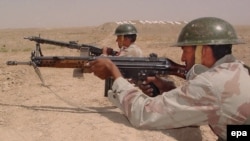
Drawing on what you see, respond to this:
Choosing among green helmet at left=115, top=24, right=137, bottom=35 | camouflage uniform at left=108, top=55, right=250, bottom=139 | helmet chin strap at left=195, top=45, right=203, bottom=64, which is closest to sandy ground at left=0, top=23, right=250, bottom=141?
→ green helmet at left=115, top=24, right=137, bottom=35

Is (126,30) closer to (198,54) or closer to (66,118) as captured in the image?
(66,118)

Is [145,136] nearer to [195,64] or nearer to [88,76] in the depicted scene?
[195,64]

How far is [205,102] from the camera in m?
3.01

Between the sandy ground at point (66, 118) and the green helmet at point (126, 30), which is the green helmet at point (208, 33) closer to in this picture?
the sandy ground at point (66, 118)

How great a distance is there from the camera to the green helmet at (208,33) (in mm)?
3371

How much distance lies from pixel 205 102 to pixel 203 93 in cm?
8

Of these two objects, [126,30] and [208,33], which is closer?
[208,33]

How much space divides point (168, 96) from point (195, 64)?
416mm

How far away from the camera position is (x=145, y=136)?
4969mm

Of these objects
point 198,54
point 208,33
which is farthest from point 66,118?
point 208,33

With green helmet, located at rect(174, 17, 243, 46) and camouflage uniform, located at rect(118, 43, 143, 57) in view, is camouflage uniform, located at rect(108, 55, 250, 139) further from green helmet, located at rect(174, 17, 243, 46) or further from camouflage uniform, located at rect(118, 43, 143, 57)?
camouflage uniform, located at rect(118, 43, 143, 57)

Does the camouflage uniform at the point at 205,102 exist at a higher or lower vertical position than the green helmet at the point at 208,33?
lower

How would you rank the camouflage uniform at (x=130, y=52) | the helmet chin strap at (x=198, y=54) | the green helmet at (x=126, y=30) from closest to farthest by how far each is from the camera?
1. the helmet chin strap at (x=198, y=54)
2. the camouflage uniform at (x=130, y=52)
3. the green helmet at (x=126, y=30)

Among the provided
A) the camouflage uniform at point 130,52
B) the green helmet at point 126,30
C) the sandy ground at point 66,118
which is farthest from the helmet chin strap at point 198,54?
the green helmet at point 126,30
